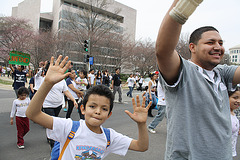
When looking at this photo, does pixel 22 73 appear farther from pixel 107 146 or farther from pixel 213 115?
pixel 213 115

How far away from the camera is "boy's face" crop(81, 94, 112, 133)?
5.50ft

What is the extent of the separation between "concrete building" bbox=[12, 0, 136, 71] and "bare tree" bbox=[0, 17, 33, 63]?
3153 mm

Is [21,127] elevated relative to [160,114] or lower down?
lower down

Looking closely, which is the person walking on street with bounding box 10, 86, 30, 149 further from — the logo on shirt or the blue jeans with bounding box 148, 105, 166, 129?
the blue jeans with bounding box 148, 105, 166, 129

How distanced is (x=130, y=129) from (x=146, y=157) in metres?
1.85

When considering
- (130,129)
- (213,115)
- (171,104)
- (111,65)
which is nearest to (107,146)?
(171,104)

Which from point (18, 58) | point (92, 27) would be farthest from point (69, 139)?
point (92, 27)

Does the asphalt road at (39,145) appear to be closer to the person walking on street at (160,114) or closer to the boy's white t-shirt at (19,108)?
the person walking on street at (160,114)

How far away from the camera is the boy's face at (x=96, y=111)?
5.50ft

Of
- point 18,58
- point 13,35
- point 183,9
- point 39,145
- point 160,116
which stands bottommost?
point 39,145

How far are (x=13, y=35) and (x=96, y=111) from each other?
98.7 feet

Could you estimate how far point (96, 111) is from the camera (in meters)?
1.69

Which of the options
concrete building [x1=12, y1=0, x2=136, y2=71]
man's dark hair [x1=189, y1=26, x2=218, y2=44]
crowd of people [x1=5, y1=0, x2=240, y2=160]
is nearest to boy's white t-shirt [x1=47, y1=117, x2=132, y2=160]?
crowd of people [x1=5, y1=0, x2=240, y2=160]

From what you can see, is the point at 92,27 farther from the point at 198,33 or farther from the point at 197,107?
the point at 197,107
